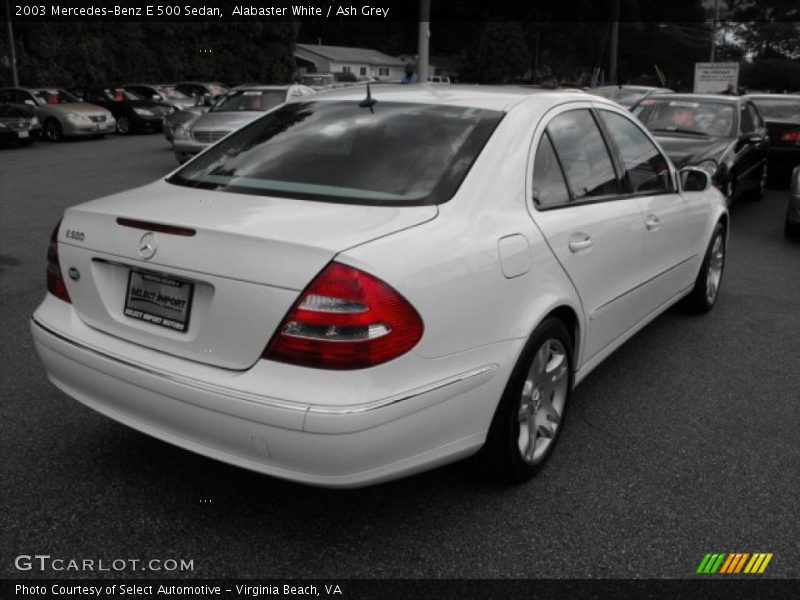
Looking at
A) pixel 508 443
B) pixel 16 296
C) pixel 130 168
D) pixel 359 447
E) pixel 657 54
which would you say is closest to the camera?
pixel 359 447

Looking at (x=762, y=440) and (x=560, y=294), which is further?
(x=762, y=440)

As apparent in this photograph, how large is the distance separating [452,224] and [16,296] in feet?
14.2

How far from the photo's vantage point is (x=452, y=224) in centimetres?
272

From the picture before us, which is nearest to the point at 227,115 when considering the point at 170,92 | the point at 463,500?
the point at 463,500

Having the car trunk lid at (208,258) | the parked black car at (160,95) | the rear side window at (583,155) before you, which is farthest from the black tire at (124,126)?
→ the car trunk lid at (208,258)

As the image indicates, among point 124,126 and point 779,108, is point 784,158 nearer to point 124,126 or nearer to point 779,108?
point 779,108

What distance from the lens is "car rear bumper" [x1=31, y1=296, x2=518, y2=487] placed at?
238 cm

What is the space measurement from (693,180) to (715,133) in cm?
564

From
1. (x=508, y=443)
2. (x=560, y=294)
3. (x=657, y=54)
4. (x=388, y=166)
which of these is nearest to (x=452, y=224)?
(x=388, y=166)

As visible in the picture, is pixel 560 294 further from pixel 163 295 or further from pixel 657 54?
pixel 657 54

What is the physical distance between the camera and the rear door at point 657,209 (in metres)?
4.14

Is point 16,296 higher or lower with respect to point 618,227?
lower

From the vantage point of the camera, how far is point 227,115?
45.9 ft

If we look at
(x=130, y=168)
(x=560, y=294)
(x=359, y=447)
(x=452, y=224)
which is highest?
(x=452, y=224)
